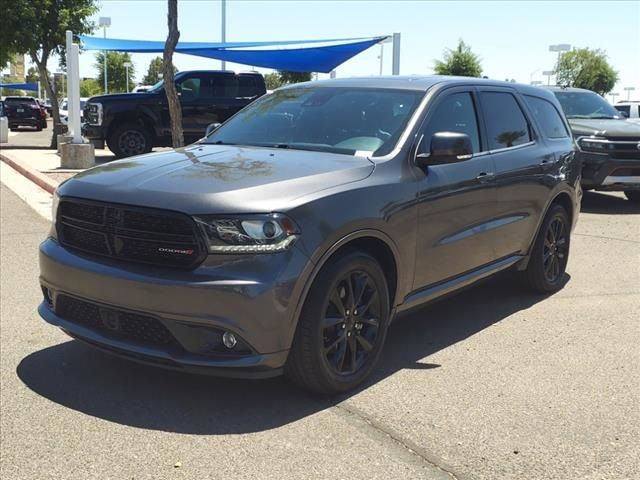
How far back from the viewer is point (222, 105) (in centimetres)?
1708

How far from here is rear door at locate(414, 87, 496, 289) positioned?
4.42 metres

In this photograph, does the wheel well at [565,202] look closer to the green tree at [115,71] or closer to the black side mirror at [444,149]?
the black side mirror at [444,149]

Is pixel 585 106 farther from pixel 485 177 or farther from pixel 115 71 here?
pixel 115 71

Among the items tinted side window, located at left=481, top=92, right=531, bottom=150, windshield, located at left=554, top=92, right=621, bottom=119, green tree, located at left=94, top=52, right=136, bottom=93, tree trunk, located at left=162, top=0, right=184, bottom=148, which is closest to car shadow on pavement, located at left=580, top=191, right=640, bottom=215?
windshield, located at left=554, top=92, right=621, bottom=119

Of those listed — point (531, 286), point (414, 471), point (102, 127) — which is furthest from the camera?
point (102, 127)

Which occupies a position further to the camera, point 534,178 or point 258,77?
point 258,77

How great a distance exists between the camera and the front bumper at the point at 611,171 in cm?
1104

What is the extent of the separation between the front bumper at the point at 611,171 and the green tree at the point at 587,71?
55.2 m

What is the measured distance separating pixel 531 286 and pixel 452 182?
2029 millimetres

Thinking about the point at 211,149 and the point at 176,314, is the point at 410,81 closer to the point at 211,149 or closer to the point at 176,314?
the point at 211,149

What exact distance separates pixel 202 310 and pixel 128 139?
13895 mm

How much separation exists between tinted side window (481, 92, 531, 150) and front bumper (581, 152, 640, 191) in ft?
19.1

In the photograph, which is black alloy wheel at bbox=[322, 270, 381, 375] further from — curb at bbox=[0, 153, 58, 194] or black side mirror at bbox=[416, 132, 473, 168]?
curb at bbox=[0, 153, 58, 194]

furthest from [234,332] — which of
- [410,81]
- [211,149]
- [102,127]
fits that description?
[102,127]
